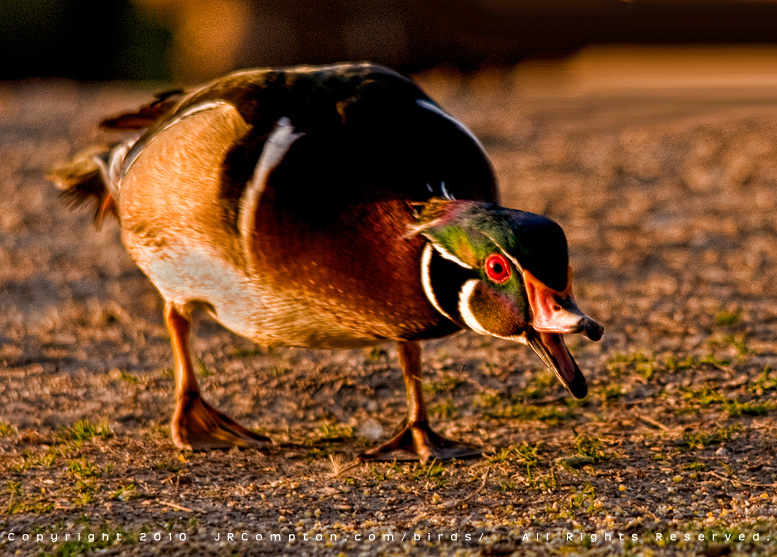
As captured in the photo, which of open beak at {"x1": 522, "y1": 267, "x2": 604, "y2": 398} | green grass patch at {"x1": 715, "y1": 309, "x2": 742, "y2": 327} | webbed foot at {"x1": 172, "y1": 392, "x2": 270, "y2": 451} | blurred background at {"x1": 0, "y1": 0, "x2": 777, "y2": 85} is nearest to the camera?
open beak at {"x1": 522, "y1": 267, "x2": 604, "y2": 398}

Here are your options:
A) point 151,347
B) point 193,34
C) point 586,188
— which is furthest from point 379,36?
point 151,347

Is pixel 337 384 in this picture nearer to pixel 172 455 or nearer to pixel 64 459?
pixel 172 455

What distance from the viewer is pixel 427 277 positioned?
9.59 ft

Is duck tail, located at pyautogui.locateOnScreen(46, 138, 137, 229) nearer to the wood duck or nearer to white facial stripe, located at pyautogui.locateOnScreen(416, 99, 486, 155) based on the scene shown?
the wood duck

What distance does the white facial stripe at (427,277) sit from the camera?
292 centimetres

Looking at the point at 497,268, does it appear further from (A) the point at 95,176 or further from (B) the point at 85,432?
(A) the point at 95,176

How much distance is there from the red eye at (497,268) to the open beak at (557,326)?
6 cm

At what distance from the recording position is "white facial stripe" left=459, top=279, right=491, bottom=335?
112 inches

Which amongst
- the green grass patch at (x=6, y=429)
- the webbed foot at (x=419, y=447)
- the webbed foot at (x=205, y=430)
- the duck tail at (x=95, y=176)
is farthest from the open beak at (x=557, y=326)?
the green grass patch at (x=6, y=429)

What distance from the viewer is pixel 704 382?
14.3 feet

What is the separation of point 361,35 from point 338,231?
11.9m

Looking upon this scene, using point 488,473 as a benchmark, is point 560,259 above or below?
above

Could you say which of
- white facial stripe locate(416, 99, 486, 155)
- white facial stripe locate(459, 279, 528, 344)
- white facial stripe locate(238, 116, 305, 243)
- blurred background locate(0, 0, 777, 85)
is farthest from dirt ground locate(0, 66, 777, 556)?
blurred background locate(0, 0, 777, 85)

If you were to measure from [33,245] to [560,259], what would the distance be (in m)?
5.20
